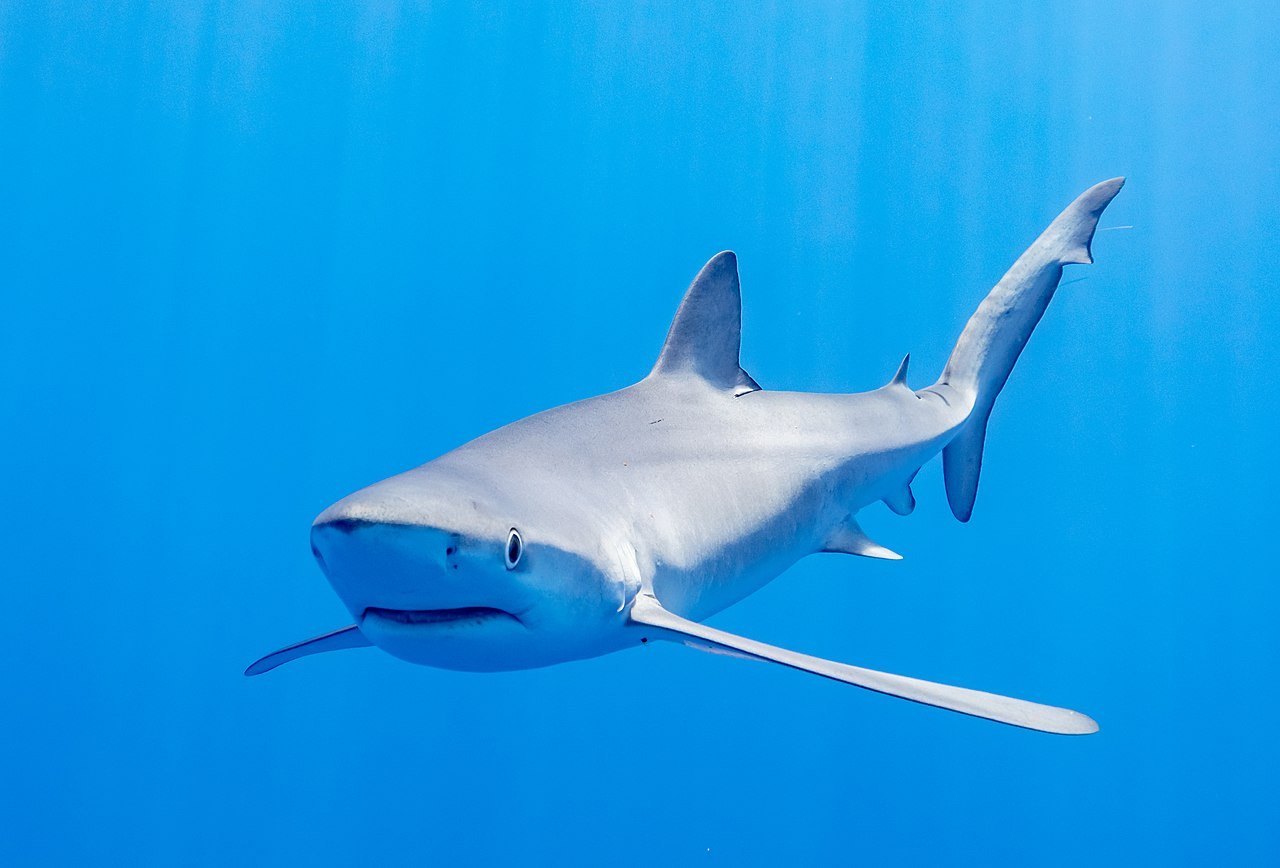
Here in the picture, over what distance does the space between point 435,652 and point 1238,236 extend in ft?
62.9

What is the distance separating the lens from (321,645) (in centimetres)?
303

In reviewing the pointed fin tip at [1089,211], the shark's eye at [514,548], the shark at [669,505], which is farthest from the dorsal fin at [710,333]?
the pointed fin tip at [1089,211]

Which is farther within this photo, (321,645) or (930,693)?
(321,645)

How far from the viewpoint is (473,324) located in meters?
14.4

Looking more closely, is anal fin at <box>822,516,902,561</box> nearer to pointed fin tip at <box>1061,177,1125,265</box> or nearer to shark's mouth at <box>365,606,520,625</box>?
pointed fin tip at <box>1061,177,1125,265</box>

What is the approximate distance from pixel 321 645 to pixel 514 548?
1.51 m

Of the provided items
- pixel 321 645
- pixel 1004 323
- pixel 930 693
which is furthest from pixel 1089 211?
pixel 321 645

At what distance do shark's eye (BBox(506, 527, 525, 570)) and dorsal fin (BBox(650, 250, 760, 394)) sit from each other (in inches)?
70.6

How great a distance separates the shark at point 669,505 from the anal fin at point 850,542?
0.01 m

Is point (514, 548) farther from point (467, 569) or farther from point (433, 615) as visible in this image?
point (433, 615)

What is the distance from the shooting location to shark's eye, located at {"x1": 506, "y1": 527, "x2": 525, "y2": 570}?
6.20 feet

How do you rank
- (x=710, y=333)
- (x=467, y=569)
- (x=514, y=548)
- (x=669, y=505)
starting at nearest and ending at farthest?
(x=467, y=569) → (x=514, y=548) → (x=669, y=505) → (x=710, y=333)

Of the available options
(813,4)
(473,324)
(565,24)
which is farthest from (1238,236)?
(473,324)

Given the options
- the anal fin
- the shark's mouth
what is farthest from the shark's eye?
the anal fin
